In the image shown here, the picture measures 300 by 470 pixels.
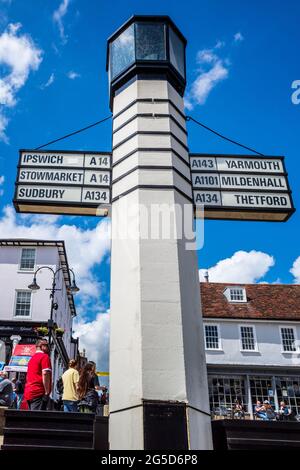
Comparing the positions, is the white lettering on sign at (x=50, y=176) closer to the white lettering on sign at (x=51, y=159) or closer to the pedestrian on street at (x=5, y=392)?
the white lettering on sign at (x=51, y=159)

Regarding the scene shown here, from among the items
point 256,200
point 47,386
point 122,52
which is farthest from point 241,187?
point 47,386

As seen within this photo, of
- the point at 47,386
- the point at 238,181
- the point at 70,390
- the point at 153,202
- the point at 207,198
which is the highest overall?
the point at 238,181

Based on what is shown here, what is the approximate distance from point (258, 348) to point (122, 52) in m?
30.8

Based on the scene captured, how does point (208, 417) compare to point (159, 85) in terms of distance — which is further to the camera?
point (159, 85)

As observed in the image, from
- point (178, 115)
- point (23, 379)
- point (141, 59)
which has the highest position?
point (23, 379)

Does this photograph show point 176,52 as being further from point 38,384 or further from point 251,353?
point 251,353

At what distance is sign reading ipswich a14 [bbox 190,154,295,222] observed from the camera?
7055 mm

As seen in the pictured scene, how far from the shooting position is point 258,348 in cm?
3500

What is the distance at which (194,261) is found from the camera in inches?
250

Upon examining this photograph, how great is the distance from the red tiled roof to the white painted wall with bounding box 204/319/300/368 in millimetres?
596

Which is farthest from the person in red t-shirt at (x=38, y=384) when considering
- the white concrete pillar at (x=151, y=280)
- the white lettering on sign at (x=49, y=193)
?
the white lettering on sign at (x=49, y=193)
